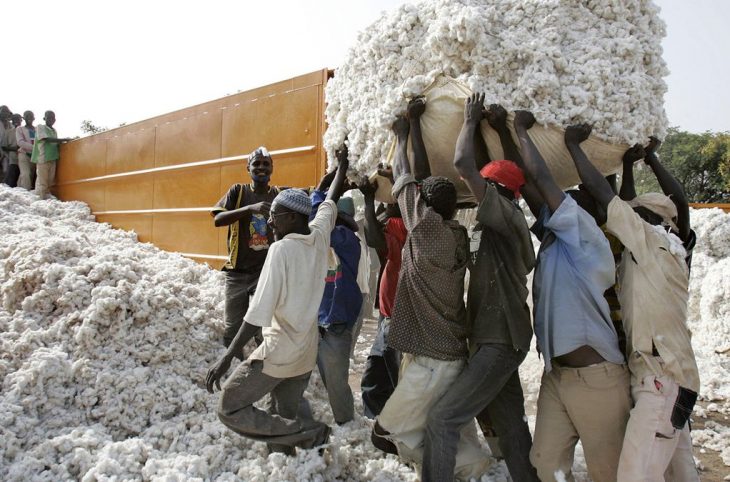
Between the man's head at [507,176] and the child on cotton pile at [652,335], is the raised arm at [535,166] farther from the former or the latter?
the child on cotton pile at [652,335]

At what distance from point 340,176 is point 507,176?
1142mm

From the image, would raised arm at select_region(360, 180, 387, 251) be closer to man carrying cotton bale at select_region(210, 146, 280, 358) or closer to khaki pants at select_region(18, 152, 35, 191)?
man carrying cotton bale at select_region(210, 146, 280, 358)

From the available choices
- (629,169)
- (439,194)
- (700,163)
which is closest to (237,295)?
(439,194)

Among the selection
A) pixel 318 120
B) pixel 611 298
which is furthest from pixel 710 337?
pixel 318 120

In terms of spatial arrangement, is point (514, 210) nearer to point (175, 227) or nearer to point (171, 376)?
point (171, 376)

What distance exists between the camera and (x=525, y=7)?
9.16 feet

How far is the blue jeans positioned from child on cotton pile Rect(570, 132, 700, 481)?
5.77ft

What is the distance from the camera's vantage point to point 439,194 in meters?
2.57

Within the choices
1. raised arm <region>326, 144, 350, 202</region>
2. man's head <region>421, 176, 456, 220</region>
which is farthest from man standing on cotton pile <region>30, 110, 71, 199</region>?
man's head <region>421, 176, 456, 220</region>

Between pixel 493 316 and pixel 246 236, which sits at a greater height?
pixel 246 236

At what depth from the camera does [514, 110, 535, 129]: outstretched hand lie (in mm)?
2604

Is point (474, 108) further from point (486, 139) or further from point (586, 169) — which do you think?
point (586, 169)

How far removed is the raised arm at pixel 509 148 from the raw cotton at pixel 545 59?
0.22 ft

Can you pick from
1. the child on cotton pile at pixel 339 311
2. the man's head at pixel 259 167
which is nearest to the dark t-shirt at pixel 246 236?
the man's head at pixel 259 167
